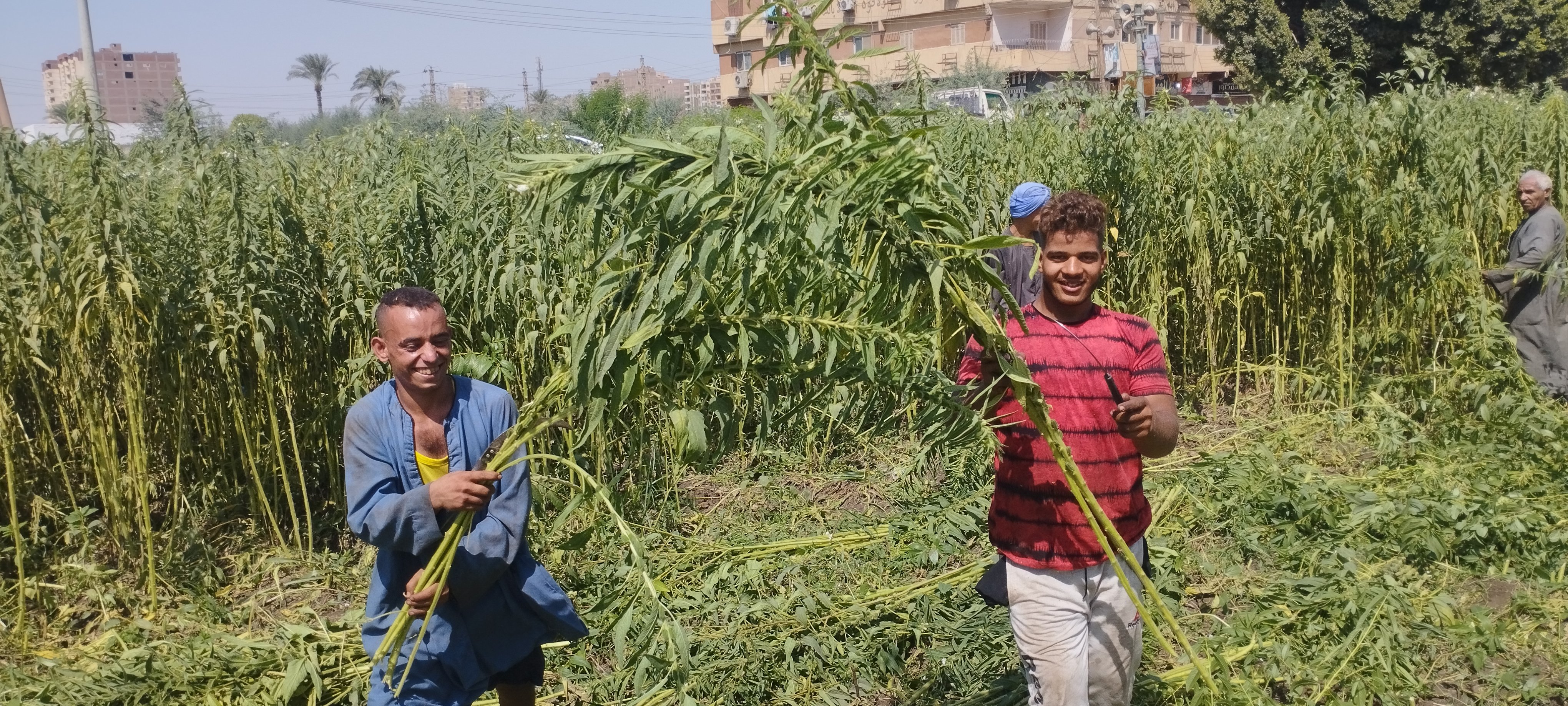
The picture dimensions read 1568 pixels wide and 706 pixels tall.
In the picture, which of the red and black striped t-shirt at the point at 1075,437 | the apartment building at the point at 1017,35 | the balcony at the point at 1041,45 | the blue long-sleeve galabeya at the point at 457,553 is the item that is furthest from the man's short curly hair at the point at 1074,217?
the balcony at the point at 1041,45

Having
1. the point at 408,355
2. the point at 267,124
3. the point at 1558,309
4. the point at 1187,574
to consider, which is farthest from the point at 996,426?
the point at 1558,309

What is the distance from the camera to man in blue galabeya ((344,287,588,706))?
8.07 ft

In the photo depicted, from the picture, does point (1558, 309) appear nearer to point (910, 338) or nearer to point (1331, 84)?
point (1331, 84)

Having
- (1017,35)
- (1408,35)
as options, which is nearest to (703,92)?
(1017,35)

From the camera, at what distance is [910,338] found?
7.54 feet

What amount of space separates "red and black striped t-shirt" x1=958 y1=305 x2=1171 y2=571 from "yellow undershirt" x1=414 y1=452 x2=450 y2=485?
47.4 inches

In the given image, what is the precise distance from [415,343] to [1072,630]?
1593 millimetres

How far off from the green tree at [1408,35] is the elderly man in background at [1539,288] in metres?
19.0

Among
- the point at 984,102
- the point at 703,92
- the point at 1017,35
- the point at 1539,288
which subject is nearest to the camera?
the point at 1539,288

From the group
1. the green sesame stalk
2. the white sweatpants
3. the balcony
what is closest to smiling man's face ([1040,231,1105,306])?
the green sesame stalk

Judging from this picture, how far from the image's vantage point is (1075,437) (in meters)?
2.54

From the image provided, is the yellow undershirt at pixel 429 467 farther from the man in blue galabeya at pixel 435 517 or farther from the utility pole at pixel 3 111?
the utility pole at pixel 3 111

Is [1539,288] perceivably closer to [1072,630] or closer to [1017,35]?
[1072,630]

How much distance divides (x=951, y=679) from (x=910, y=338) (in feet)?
5.11
